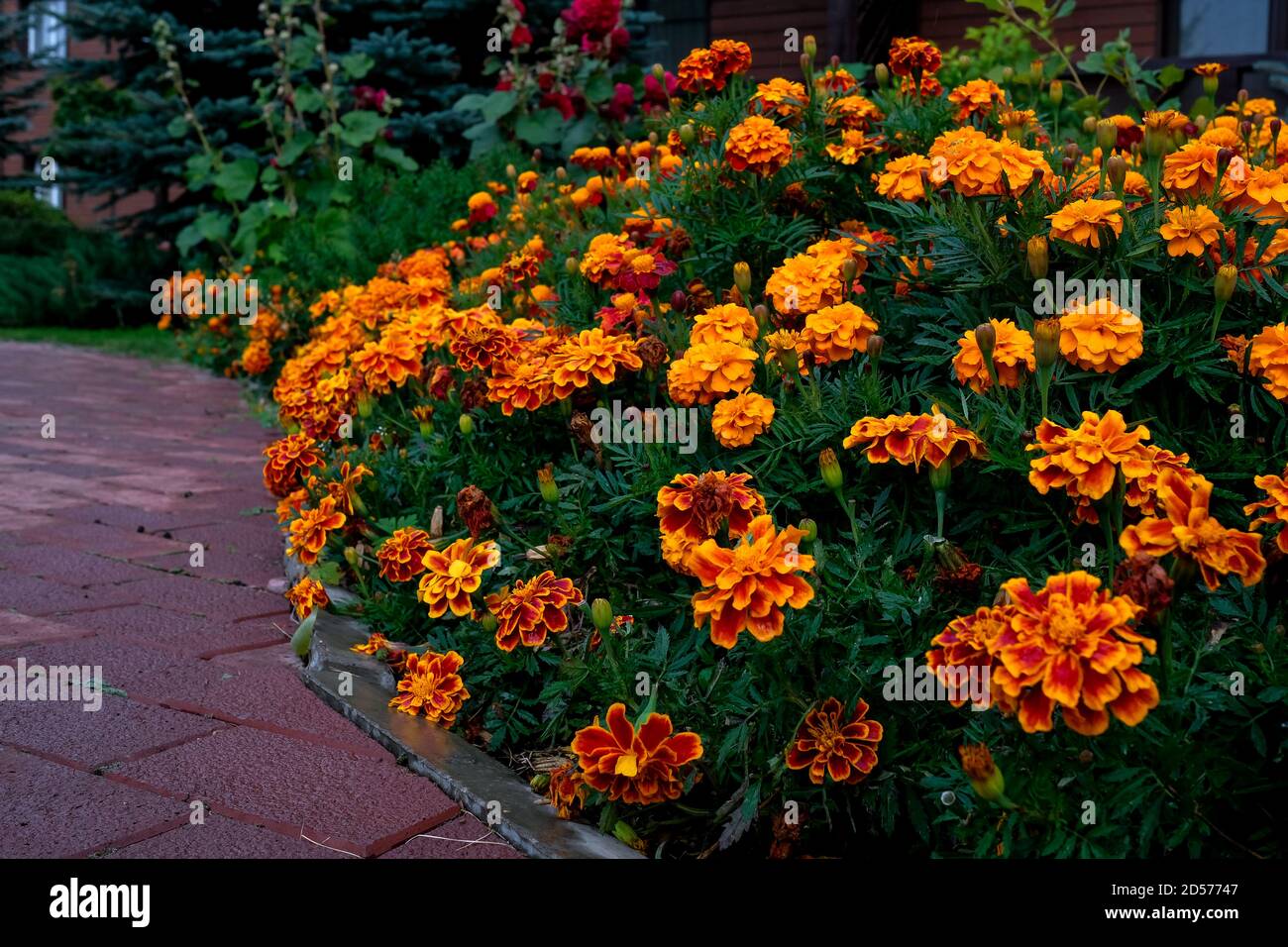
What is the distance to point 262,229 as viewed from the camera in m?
7.27

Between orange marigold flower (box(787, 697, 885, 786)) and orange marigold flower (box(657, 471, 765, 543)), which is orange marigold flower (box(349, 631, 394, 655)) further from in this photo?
orange marigold flower (box(787, 697, 885, 786))

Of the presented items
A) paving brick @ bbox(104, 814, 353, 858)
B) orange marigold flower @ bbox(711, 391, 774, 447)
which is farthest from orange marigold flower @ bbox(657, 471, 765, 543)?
paving brick @ bbox(104, 814, 353, 858)

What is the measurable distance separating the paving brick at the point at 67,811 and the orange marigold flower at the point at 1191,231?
1867 millimetres

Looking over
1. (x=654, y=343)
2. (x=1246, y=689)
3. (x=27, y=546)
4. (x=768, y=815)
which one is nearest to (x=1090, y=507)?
(x=1246, y=689)

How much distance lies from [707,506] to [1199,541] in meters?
0.67

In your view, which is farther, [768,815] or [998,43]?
[998,43]

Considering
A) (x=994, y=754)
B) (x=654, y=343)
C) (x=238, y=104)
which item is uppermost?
(x=238, y=104)

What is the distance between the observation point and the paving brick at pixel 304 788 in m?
1.75

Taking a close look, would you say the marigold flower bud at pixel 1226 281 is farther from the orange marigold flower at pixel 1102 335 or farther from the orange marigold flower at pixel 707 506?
the orange marigold flower at pixel 707 506

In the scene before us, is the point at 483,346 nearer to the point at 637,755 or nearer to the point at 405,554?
the point at 405,554

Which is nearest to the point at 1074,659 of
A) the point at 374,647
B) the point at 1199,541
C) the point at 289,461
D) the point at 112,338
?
the point at 1199,541
